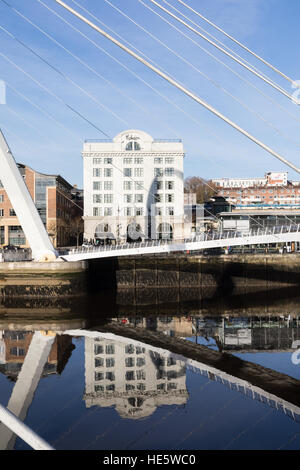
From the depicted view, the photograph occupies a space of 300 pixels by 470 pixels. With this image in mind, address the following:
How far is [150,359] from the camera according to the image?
13.6 m

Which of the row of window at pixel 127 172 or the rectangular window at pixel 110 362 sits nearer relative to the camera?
the rectangular window at pixel 110 362

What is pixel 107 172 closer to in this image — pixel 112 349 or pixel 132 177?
pixel 132 177

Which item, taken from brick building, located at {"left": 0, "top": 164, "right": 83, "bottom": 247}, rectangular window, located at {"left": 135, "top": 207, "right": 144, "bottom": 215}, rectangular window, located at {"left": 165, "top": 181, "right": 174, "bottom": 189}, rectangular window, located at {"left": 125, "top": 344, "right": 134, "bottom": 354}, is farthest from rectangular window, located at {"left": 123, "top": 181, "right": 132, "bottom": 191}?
rectangular window, located at {"left": 125, "top": 344, "right": 134, "bottom": 354}

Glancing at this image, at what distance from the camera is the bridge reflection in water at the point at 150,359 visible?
10.2m

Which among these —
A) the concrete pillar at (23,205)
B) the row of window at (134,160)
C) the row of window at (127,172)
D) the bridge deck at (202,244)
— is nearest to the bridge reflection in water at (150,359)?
the bridge deck at (202,244)

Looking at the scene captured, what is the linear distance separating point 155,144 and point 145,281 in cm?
2226

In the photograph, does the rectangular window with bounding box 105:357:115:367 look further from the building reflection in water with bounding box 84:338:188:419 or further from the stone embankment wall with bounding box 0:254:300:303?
the stone embankment wall with bounding box 0:254:300:303

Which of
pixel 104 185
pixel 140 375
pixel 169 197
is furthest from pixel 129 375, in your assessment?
pixel 104 185

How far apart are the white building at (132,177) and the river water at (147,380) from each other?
26.5 metres

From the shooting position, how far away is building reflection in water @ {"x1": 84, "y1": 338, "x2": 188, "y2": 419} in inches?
392

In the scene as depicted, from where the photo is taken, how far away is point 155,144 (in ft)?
159

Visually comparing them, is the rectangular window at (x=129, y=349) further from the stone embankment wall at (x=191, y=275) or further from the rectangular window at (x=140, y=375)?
the stone embankment wall at (x=191, y=275)

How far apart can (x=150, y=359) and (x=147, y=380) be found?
2.01 m

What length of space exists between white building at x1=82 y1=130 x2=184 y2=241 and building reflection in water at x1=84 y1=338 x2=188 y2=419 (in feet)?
107
